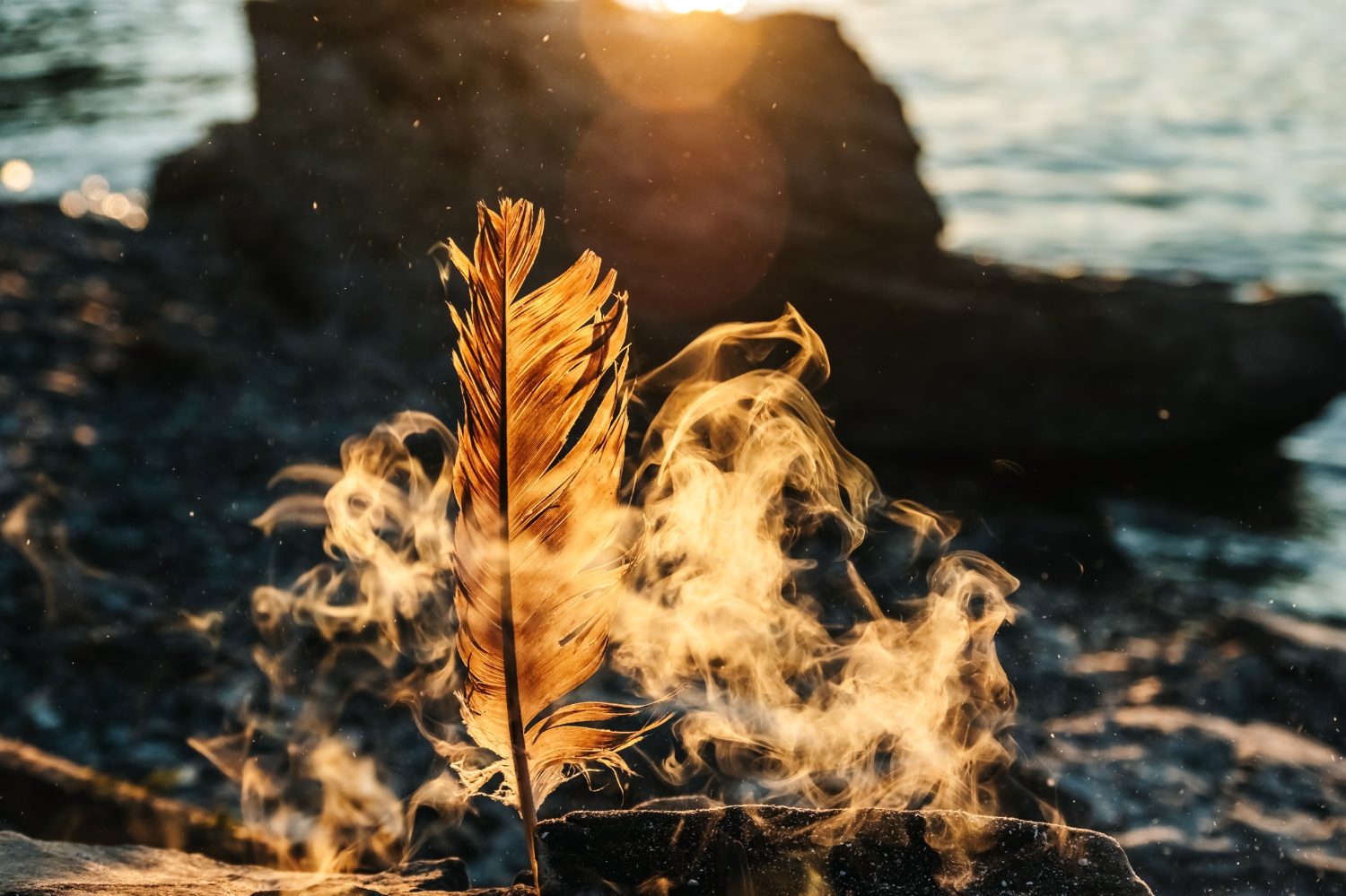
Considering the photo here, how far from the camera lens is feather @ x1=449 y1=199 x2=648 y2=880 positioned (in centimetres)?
204

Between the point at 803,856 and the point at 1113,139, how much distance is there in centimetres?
1496

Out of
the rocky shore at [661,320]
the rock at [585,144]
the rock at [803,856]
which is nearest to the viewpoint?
the rock at [803,856]

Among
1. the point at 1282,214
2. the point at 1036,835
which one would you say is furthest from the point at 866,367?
the point at 1282,214

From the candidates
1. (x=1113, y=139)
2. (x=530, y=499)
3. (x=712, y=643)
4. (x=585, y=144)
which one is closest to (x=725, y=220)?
(x=585, y=144)

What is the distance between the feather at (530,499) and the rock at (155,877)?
0.27 metres

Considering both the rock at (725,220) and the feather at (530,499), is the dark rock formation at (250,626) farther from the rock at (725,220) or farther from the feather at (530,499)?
the feather at (530,499)

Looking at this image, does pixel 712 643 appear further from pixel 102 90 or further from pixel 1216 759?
pixel 102 90

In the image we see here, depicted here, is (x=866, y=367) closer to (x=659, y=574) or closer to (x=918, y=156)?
(x=918, y=156)

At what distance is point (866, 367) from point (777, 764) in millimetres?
3379

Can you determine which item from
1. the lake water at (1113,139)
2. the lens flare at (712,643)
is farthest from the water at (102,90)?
the lens flare at (712,643)

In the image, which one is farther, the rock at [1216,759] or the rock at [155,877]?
the rock at [1216,759]

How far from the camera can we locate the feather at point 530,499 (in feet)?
6.69

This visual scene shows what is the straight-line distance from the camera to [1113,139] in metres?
15.3

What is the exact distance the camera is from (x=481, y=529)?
2.11m
